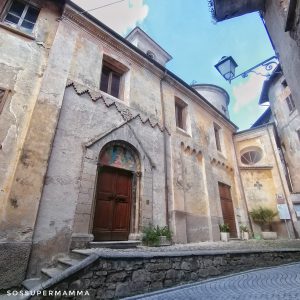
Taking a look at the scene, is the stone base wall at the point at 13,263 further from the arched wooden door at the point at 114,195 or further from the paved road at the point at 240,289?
the paved road at the point at 240,289

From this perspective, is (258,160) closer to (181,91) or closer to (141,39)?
(181,91)

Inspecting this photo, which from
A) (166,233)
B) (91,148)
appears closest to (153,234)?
(166,233)

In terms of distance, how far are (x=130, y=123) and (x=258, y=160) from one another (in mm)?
10433

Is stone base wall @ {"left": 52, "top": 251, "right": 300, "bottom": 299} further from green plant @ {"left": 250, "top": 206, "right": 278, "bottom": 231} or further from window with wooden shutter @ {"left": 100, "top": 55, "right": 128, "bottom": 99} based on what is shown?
green plant @ {"left": 250, "top": 206, "right": 278, "bottom": 231}

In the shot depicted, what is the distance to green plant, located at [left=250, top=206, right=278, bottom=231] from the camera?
1177 centimetres

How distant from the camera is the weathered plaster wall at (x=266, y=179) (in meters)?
12.2

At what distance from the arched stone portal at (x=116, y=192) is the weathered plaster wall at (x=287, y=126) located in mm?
12854

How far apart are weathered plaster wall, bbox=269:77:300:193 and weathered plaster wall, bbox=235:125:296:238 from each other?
8.17 feet

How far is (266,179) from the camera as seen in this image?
12969 millimetres

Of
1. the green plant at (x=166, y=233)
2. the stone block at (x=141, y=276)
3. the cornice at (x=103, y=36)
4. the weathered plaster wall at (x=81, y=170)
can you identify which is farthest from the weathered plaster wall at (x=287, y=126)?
the stone block at (x=141, y=276)

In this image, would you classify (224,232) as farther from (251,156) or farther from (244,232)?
(251,156)

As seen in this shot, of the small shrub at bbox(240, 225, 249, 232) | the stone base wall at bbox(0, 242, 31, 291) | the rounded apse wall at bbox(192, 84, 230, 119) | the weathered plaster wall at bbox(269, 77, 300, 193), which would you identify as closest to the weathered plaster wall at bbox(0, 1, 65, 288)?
the stone base wall at bbox(0, 242, 31, 291)

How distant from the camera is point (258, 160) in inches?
569

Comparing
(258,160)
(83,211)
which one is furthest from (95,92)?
(258,160)
